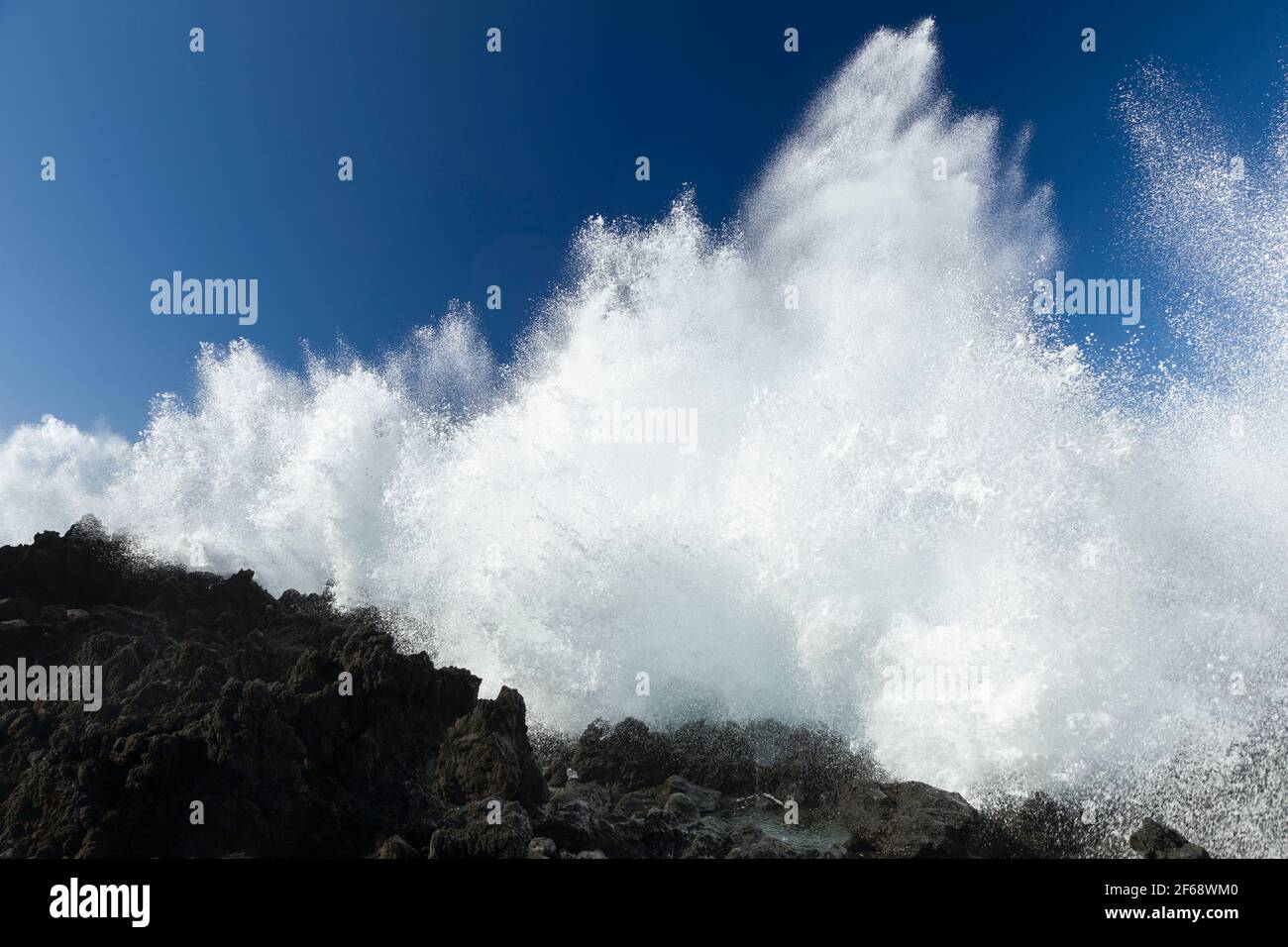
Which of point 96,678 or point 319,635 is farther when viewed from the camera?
point 319,635

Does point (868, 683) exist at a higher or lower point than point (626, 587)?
lower

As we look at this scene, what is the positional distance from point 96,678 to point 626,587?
42.4ft

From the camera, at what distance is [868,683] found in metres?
17.5

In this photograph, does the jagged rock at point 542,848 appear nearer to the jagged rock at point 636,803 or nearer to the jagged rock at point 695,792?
the jagged rock at point 636,803

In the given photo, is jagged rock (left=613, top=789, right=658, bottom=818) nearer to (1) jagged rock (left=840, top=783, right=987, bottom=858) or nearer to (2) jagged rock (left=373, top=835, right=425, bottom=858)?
(1) jagged rock (left=840, top=783, right=987, bottom=858)

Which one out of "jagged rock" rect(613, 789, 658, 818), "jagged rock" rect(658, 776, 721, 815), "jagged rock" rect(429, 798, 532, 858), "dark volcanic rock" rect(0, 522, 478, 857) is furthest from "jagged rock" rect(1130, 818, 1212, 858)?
"dark volcanic rock" rect(0, 522, 478, 857)

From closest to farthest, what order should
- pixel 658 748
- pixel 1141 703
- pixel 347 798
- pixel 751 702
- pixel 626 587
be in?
pixel 347 798, pixel 1141 703, pixel 658 748, pixel 751 702, pixel 626 587

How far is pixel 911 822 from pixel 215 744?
11812mm

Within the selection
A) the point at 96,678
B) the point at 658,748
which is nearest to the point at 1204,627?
the point at 658,748

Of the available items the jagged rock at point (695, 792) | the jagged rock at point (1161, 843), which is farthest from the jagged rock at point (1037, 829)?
the jagged rock at point (695, 792)

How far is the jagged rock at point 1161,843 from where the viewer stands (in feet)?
35.2

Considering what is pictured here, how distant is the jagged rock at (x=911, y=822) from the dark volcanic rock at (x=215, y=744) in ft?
25.6

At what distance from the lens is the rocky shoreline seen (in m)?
10.3
